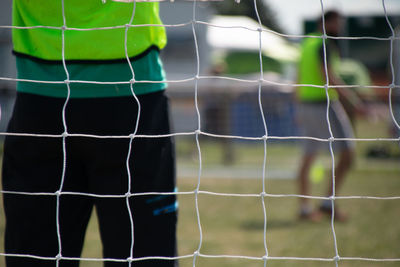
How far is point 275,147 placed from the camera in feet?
36.6

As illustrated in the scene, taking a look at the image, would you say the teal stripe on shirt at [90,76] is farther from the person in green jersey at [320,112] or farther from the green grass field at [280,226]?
the person in green jersey at [320,112]

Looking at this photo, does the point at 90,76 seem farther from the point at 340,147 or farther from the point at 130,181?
the point at 340,147

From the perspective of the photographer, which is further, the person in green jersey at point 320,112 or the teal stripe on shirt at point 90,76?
the person in green jersey at point 320,112

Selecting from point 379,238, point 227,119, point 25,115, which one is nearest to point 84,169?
point 25,115

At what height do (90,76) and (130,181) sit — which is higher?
(90,76)

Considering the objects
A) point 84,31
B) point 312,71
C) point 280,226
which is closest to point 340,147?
point 312,71

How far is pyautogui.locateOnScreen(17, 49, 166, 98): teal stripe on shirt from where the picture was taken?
168 cm

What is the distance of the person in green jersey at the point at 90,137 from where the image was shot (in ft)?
5.48

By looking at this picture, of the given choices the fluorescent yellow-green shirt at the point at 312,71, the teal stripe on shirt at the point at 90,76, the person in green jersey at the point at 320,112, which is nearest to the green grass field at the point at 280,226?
the person in green jersey at the point at 320,112

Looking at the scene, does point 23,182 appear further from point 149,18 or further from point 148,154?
point 149,18

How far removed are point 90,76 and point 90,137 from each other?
0.19 metres

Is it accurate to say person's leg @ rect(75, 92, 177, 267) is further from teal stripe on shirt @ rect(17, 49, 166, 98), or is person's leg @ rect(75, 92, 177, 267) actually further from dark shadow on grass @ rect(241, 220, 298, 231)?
dark shadow on grass @ rect(241, 220, 298, 231)

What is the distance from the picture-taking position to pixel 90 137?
5.50ft

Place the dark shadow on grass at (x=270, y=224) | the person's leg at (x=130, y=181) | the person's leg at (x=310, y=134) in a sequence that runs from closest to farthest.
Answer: the person's leg at (x=130, y=181), the dark shadow on grass at (x=270, y=224), the person's leg at (x=310, y=134)
